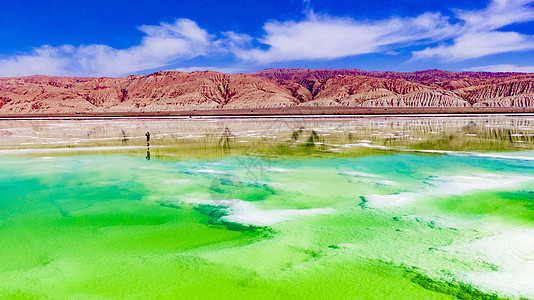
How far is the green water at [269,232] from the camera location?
3.43 meters

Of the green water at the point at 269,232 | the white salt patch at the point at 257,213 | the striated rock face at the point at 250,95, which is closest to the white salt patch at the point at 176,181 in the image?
the green water at the point at 269,232

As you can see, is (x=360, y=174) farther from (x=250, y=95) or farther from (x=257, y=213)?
(x=250, y=95)

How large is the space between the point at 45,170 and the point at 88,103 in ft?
367

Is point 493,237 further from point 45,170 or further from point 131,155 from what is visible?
point 131,155

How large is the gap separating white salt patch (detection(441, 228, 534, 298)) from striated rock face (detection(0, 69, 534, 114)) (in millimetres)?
87596

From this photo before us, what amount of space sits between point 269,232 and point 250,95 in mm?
106404

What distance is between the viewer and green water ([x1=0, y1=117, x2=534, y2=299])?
3426 mm

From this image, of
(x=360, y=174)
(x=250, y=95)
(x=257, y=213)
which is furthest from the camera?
(x=250, y=95)

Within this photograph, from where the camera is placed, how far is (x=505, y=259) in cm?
→ 388

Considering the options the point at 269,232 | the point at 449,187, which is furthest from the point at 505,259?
the point at 449,187

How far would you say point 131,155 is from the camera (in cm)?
1223

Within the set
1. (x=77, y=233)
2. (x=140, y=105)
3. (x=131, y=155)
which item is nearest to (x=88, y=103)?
(x=140, y=105)

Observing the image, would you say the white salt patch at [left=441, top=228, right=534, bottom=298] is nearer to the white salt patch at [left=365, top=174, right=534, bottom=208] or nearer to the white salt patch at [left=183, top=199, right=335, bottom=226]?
the white salt patch at [left=365, top=174, right=534, bottom=208]

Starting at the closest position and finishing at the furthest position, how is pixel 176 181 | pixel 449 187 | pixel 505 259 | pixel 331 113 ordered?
pixel 505 259, pixel 449 187, pixel 176 181, pixel 331 113
